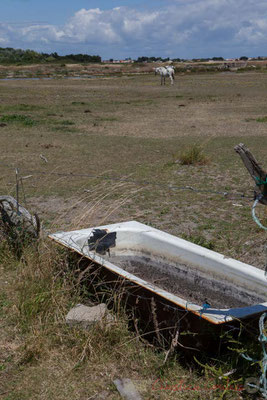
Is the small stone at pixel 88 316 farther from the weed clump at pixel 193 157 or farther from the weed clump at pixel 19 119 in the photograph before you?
the weed clump at pixel 19 119

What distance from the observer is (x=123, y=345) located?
12.2 feet

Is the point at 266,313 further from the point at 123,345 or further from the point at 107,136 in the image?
the point at 107,136

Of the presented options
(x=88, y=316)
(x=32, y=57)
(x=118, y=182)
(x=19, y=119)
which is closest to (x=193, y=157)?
(x=118, y=182)

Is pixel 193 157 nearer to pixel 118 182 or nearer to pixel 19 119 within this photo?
pixel 118 182

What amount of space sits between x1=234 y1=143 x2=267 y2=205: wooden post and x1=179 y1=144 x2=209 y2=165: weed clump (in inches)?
278

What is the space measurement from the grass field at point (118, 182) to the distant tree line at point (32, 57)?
4635cm

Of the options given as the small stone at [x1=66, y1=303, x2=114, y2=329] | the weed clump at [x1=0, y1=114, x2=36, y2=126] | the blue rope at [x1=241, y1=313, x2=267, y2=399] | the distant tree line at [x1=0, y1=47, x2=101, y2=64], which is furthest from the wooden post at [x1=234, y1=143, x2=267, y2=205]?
the distant tree line at [x1=0, y1=47, x2=101, y2=64]

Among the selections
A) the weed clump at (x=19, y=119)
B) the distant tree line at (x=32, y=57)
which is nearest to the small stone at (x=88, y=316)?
the weed clump at (x=19, y=119)

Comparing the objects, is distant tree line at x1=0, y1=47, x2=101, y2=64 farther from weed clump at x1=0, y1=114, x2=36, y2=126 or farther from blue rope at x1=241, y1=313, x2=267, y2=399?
blue rope at x1=241, y1=313, x2=267, y2=399

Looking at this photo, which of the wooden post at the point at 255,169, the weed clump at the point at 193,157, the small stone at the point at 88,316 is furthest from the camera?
the weed clump at the point at 193,157

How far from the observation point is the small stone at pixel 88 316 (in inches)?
149

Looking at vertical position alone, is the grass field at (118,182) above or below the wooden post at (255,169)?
below

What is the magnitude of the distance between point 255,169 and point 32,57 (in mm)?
75198

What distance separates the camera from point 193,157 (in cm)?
1012
